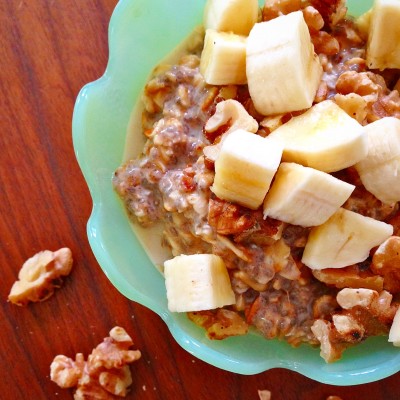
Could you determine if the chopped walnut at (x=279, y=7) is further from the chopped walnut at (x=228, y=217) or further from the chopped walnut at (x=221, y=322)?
the chopped walnut at (x=221, y=322)

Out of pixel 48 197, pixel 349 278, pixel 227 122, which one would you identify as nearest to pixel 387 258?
pixel 349 278

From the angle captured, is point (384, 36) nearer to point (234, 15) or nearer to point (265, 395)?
point (234, 15)

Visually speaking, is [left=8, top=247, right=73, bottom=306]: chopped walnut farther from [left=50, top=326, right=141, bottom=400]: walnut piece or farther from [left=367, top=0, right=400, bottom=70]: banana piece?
[left=367, top=0, right=400, bottom=70]: banana piece

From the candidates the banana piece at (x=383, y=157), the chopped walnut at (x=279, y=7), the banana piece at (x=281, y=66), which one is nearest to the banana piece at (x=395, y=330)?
the banana piece at (x=383, y=157)

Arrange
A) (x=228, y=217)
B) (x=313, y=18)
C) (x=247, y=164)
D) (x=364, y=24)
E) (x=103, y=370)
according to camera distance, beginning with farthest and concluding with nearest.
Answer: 1. (x=103, y=370)
2. (x=364, y=24)
3. (x=313, y=18)
4. (x=228, y=217)
5. (x=247, y=164)

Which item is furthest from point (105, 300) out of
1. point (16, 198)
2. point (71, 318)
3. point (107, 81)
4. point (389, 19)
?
point (389, 19)

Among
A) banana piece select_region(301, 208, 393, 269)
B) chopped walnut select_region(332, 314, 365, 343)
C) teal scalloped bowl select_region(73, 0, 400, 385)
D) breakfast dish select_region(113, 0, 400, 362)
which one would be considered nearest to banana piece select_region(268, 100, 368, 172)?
breakfast dish select_region(113, 0, 400, 362)
